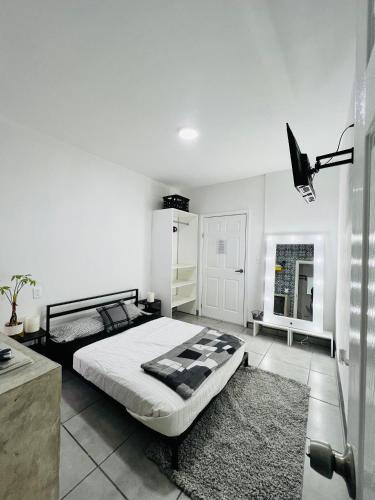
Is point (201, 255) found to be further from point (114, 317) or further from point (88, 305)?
point (88, 305)

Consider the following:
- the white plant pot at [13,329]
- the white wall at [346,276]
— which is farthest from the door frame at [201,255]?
the white plant pot at [13,329]

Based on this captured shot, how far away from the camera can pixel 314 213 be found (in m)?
3.22

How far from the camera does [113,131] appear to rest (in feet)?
7.72

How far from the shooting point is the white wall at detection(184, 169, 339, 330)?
309cm

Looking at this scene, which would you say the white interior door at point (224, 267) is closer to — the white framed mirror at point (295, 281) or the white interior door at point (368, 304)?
the white framed mirror at point (295, 281)

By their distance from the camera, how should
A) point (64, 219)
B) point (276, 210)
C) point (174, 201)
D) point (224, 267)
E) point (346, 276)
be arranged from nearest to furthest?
1. point (346, 276)
2. point (64, 219)
3. point (276, 210)
4. point (174, 201)
5. point (224, 267)

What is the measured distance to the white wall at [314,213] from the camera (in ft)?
10.1

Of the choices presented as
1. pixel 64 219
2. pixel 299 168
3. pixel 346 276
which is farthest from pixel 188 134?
pixel 346 276

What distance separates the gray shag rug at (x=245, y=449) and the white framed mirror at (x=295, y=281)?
1235 millimetres

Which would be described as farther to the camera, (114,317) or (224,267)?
(224,267)

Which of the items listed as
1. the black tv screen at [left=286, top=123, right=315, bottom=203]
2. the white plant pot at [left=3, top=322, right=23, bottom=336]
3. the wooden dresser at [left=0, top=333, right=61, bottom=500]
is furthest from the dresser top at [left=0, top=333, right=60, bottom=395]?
the black tv screen at [left=286, top=123, right=315, bottom=203]

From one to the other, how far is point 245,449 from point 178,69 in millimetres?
2758

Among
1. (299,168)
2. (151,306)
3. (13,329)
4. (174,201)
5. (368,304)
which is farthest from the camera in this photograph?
(174,201)

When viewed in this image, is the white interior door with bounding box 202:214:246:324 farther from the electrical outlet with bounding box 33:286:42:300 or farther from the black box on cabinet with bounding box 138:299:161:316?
the electrical outlet with bounding box 33:286:42:300
